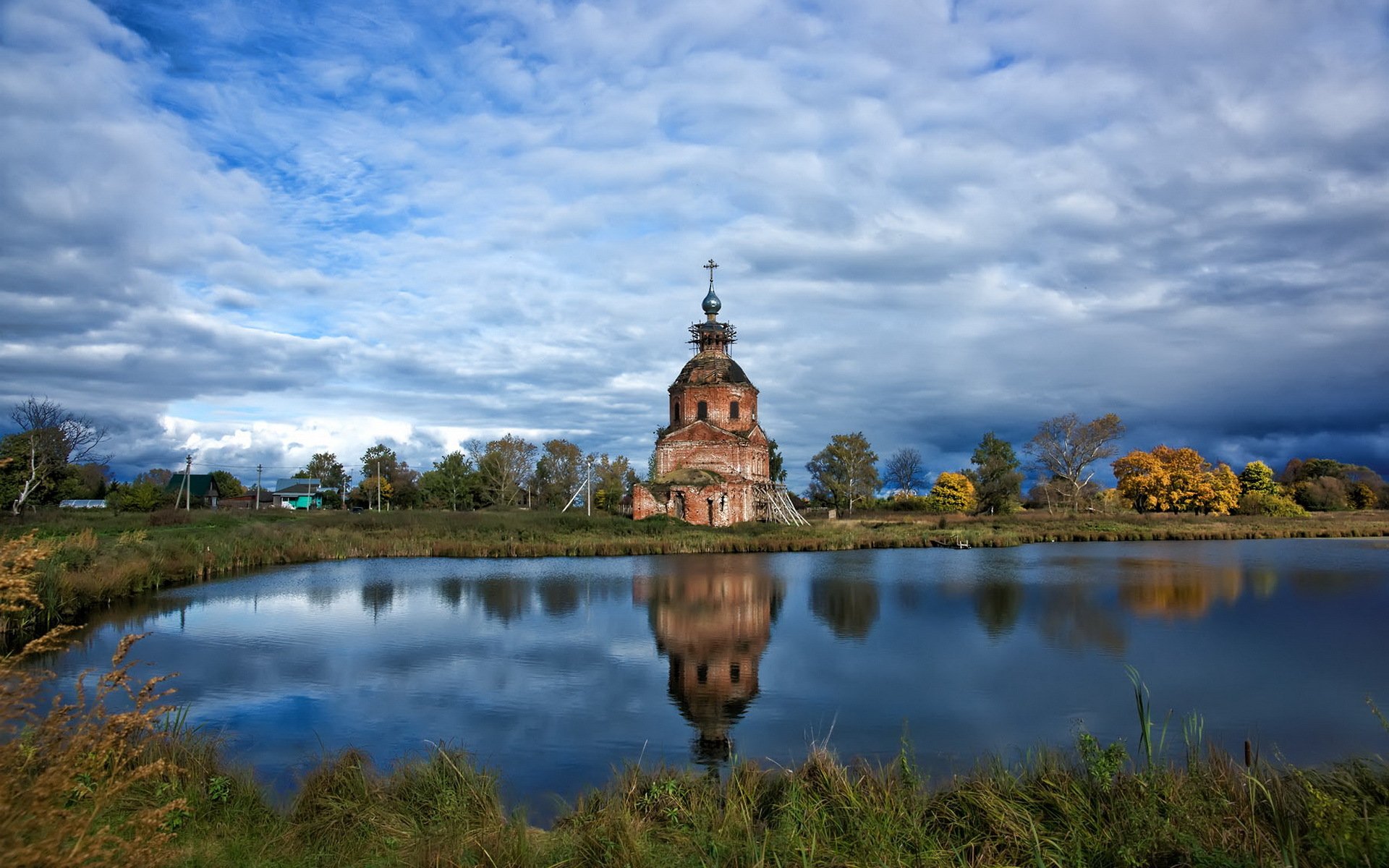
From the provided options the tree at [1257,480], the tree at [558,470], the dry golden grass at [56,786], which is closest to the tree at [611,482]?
the tree at [558,470]

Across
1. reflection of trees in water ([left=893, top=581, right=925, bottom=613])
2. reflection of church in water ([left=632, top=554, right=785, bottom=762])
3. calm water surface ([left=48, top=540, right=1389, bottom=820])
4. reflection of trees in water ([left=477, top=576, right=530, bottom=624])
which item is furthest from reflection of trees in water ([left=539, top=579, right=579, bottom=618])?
reflection of trees in water ([left=893, top=581, right=925, bottom=613])

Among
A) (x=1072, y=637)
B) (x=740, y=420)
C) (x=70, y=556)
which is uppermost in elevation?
(x=740, y=420)

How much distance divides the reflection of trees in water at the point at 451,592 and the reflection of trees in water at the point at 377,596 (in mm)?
1292

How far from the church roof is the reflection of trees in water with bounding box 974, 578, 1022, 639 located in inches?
1076

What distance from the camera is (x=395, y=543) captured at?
114 feet

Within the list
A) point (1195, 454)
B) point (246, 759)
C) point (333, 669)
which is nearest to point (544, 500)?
point (1195, 454)

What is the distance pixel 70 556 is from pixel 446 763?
54.7 ft

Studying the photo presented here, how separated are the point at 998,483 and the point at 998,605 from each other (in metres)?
52.5

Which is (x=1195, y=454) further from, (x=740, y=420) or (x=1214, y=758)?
(x=1214, y=758)

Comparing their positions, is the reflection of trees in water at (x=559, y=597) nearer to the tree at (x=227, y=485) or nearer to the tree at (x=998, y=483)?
the tree at (x=998, y=483)

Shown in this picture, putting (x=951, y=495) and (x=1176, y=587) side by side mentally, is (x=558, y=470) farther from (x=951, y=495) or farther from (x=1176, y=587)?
(x=1176, y=587)

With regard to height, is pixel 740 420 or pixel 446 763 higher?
pixel 740 420

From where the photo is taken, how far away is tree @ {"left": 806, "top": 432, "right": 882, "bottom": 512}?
77375 mm

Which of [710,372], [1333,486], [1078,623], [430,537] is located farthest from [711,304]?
[1333,486]
